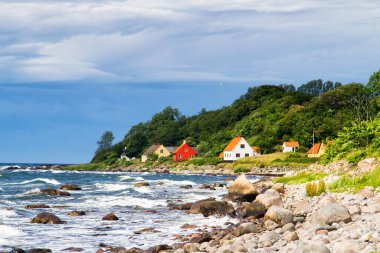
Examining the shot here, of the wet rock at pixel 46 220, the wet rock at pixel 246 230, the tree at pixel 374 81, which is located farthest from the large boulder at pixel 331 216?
the tree at pixel 374 81

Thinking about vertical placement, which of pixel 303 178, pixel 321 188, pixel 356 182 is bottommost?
pixel 303 178

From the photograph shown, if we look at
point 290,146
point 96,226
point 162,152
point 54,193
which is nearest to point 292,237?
point 96,226

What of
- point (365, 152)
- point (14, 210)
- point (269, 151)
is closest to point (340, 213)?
point (365, 152)

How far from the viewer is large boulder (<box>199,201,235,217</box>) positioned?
25.7m

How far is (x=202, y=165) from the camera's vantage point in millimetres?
101625

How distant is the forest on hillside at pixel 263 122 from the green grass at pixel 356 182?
190 ft

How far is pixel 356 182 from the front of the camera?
2409 cm

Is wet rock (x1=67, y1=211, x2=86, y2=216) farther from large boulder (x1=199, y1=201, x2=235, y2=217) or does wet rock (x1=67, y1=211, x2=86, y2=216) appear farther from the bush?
the bush

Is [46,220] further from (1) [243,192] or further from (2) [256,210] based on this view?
(1) [243,192]

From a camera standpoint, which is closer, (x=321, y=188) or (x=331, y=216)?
(x=331, y=216)

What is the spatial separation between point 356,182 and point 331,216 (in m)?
9.41

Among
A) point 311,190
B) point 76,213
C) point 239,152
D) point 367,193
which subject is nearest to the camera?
point 367,193

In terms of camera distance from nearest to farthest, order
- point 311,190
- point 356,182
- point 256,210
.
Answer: point 256,210
point 356,182
point 311,190

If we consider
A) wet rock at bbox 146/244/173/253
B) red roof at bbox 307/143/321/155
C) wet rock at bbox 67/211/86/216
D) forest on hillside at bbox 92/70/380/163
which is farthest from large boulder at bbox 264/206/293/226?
red roof at bbox 307/143/321/155
